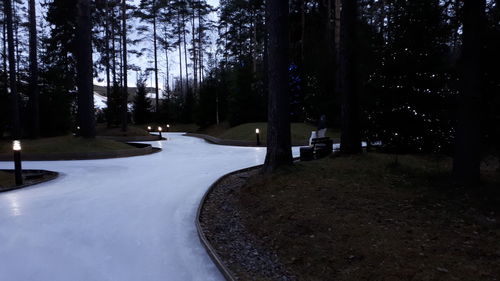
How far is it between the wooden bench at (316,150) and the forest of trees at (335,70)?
1325 mm

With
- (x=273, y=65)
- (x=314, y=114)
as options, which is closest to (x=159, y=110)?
(x=314, y=114)

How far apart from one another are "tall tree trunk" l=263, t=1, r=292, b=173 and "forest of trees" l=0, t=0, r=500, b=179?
0.45 metres

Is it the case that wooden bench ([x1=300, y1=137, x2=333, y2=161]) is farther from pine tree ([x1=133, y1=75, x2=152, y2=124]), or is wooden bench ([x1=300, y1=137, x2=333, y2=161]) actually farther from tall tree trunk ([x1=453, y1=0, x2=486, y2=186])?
pine tree ([x1=133, y1=75, x2=152, y2=124])

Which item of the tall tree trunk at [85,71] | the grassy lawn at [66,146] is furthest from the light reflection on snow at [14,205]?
the tall tree trunk at [85,71]

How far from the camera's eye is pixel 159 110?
40375 mm

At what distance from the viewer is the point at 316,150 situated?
11.4m

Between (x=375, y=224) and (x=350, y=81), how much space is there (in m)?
6.01

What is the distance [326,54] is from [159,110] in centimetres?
2496

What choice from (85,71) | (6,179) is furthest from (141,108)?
(6,179)

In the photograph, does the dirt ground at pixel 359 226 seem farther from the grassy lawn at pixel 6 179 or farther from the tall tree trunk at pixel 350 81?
the grassy lawn at pixel 6 179

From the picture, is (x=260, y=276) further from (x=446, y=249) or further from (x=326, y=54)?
(x=326, y=54)

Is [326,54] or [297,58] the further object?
[297,58]

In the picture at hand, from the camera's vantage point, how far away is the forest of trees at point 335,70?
7105 millimetres

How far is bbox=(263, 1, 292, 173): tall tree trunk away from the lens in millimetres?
7535
